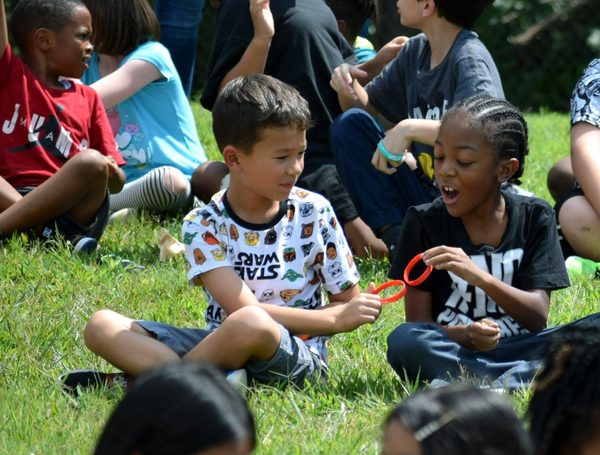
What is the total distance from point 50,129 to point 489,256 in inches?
94.3

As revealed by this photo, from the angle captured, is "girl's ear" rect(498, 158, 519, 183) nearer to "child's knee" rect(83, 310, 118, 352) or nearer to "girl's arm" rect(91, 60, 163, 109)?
"child's knee" rect(83, 310, 118, 352)

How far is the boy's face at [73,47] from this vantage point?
416 centimetres

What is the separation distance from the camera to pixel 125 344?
2.62m

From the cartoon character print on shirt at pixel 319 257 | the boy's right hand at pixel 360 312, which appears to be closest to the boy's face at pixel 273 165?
the cartoon character print on shirt at pixel 319 257

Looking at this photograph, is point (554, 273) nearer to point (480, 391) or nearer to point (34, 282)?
point (480, 391)

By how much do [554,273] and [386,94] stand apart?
1.63m

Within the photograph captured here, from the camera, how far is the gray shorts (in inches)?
102

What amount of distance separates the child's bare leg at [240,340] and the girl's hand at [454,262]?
0.51 m

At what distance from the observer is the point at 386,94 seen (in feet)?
13.5

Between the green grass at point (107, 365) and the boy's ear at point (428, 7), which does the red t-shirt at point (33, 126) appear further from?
the boy's ear at point (428, 7)

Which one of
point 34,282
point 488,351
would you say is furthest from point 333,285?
point 34,282

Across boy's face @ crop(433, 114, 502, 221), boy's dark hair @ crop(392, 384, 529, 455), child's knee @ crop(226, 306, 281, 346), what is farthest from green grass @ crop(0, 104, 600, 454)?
boy's dark hair @ crop(392, 384, 529, 455)

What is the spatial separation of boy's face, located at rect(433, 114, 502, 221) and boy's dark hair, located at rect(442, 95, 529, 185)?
0.02 metres

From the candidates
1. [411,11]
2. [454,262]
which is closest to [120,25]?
[411,11]
